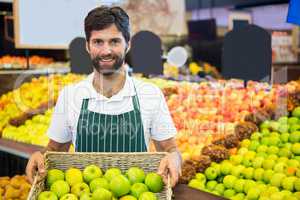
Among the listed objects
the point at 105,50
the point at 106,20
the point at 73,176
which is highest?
the point at 106,20

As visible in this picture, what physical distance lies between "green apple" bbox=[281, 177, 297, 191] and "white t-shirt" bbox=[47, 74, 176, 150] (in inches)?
26.4

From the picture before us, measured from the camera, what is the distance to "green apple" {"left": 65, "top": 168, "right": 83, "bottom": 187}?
168cm

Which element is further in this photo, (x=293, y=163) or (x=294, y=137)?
(x=294, y=137)

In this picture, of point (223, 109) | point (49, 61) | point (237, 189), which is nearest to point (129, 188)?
point (237, 189)

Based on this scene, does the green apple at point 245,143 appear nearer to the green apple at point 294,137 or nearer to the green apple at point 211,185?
the green apple at point 294,137

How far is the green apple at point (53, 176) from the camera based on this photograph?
169cm

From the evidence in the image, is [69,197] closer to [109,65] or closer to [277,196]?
[109,65]

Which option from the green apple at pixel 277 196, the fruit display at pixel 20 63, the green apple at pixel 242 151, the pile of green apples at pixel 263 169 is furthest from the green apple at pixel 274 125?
the fruit display at pixel 20 63

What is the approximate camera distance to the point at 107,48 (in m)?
2.02

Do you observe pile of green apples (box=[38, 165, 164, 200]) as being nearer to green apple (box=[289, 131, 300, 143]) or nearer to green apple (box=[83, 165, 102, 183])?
green apple (box=[83, 165, 102, 183])

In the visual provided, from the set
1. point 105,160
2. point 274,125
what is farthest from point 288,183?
point 105,160

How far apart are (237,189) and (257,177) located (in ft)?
0.45

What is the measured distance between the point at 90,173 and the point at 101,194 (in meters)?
0.16

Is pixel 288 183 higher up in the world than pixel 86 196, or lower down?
lower down
